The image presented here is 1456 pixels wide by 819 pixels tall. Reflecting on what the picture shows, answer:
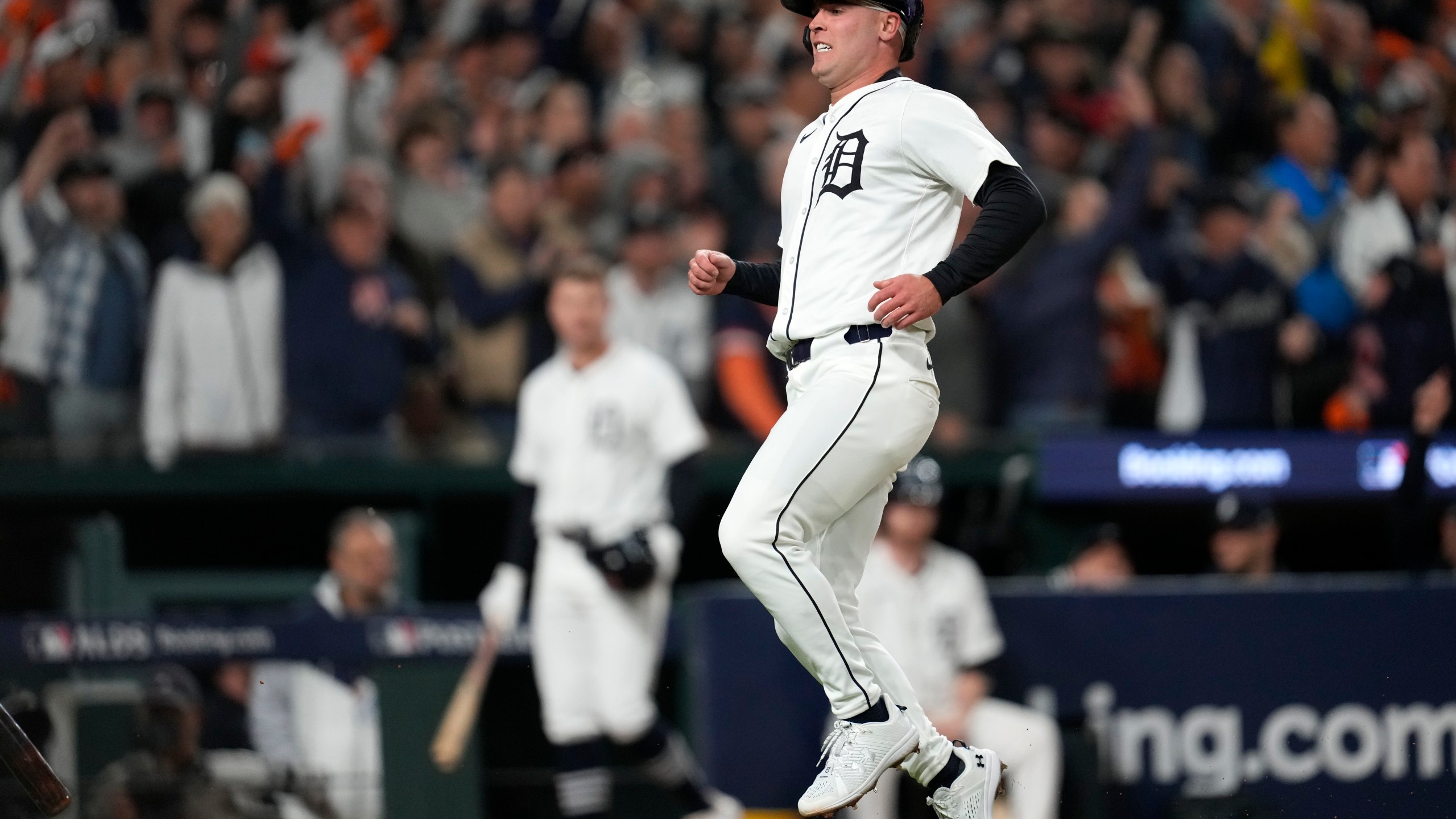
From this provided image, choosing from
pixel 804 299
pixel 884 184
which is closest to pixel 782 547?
pixel 804 299

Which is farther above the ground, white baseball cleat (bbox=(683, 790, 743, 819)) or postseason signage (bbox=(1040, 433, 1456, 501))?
postseason signage (bbox=(1040, 433, 1456, 501))

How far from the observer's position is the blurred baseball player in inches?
271

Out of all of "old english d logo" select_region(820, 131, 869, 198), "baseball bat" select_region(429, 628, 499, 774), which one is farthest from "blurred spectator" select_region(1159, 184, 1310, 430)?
"old english d logo" select_region(820, 131, 869, 198)

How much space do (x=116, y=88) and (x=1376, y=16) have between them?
800cm

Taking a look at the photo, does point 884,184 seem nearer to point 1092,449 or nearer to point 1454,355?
point 1092,449

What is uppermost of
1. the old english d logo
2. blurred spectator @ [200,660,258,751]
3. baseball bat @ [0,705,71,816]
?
the old english d logo

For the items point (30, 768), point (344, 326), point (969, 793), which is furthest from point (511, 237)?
point (969, 793)

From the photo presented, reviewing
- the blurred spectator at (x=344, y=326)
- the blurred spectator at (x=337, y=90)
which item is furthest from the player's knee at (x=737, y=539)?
the blurred spectator at (x=337, y=90)

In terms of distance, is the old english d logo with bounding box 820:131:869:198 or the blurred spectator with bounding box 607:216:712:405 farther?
the blurred spectator with bounding box 607:216:712:405

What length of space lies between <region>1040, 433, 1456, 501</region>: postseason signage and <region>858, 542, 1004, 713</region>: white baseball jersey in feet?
5.42

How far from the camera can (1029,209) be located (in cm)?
403

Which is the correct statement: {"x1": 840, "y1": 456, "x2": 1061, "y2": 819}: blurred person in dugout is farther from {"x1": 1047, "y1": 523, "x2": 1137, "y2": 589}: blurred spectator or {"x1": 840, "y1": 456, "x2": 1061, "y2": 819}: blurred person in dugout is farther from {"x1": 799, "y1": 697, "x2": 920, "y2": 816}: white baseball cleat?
{"x1": 799, "y1": 697, "x2": 920, "y2": 816}: white baseball cleat

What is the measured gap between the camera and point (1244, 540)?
7.71 m

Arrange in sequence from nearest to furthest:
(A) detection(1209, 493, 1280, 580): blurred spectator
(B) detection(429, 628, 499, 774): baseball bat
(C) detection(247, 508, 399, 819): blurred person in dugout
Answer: (C) detection(247, 508, 399, 819): blurred person in dugout
(B) detection(429, 628, 499, 774): baseball bat
(A) detection(1209, 493, 1280, 580): blurred spectator
